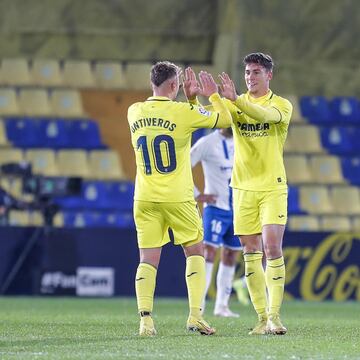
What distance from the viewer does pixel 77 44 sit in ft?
67.3

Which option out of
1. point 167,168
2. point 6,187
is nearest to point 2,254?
point 6,187

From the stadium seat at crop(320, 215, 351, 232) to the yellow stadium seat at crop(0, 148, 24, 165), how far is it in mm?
5054

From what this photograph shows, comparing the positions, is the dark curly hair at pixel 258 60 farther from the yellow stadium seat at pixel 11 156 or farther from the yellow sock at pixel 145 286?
the yellow stadium seat at pixel 11 156

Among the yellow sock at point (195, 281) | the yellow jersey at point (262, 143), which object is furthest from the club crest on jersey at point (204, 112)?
the yellow sock at point (195, 281)

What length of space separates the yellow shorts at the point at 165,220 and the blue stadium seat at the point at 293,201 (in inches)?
417

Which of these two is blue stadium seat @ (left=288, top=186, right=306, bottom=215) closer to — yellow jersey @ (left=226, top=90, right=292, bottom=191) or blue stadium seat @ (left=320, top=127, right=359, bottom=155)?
blue stadium seat @ (left=320, top=127, right=359, bottom=155)

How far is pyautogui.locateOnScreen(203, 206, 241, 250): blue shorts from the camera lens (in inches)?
463

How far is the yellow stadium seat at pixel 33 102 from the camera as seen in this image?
19312 millimetres

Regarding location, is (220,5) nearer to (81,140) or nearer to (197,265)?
(81,140)

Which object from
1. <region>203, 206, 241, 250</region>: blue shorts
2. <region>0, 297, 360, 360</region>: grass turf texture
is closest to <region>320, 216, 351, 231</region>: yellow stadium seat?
<region>0, 297, 360, 360</region>: grass turf texture

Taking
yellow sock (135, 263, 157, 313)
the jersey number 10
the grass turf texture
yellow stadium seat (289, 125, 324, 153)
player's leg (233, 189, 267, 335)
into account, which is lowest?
the grass turf texture

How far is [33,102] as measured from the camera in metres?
19.4

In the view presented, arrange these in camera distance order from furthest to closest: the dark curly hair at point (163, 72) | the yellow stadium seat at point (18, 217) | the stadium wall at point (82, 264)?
the yellow stadium seat at point (18, 217)
the stadium wall at point (82, 264)
the dark curly hair at point (163, 72)

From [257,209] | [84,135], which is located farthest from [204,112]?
[84,135]
